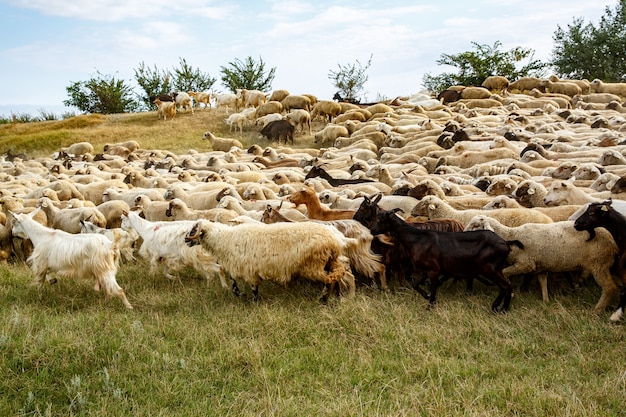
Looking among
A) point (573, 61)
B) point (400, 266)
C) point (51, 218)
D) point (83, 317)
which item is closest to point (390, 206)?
point (400, 266)

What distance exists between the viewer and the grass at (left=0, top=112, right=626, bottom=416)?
15.3 ft

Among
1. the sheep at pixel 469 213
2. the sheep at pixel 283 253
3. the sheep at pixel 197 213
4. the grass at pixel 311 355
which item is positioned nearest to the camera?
the grass at pixel 311 355

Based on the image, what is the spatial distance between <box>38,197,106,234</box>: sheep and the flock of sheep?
0.08 feet

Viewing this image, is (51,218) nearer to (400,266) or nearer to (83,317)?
(83,317)

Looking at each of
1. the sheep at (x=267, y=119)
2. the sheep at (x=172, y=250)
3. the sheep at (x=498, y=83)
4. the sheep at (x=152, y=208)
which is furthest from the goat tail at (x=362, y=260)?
the sheep at (x=498, y=83)

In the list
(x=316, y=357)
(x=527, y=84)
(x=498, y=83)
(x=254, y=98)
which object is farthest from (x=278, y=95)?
(x=316, y=357)

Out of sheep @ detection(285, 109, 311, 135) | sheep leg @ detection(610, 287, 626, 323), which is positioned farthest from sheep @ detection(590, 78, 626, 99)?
sheep leg @ detection(610, 287, 626, 323)

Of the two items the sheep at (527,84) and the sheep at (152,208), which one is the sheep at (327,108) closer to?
the sheep at (527,84)

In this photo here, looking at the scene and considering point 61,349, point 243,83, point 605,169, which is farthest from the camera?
point 243,83

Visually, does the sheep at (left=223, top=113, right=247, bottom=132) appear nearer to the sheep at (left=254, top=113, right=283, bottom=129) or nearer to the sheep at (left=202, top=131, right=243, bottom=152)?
the sheep at (left=254, top=113, right=283, bottom=129)

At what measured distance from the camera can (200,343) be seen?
5.79m

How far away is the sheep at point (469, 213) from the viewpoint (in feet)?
25.5

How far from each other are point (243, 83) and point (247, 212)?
34.1m

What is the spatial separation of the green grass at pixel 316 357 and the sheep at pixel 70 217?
9.41 ft
